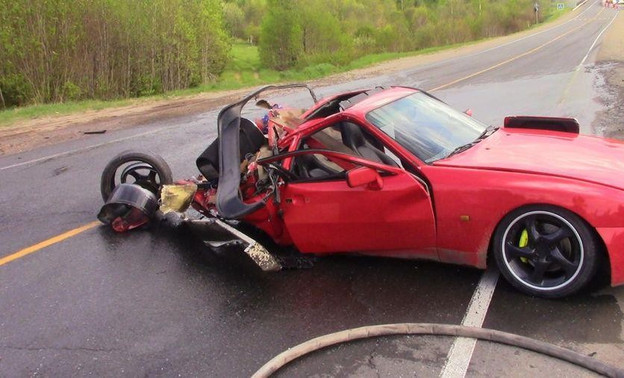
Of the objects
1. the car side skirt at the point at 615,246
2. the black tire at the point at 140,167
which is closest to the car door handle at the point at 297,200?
the car side skirt at the point at 615,246

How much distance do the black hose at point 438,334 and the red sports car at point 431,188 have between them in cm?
59

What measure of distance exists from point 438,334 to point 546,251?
2.97 ft

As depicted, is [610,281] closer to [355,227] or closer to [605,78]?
[355,227]

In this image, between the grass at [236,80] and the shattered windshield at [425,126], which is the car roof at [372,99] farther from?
the grass at [236,80]

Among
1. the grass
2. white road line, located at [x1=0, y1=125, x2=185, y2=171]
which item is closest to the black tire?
white road line, located at [x1=0, y1=125, x2=185, y2=171]

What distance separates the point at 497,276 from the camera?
4102 millimetres

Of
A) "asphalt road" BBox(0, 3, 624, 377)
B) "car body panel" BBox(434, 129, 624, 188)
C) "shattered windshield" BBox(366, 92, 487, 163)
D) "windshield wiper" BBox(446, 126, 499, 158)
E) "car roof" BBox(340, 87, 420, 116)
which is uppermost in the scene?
"car roof" BBox(340, 87, 420, 116)

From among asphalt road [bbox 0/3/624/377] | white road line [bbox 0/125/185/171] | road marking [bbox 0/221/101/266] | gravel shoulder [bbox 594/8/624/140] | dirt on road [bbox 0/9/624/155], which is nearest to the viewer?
asphalt road [bbox 0/3/624/377]

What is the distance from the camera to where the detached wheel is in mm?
3461

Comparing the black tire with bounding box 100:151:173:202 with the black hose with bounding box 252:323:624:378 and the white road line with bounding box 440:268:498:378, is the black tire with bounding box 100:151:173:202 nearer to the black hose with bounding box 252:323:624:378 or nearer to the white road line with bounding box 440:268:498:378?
the black hose with bounding box 252:323:624:378

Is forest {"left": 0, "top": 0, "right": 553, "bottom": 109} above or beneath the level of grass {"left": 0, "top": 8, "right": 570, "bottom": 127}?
above

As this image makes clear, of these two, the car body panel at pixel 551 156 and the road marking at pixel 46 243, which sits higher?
the car body panel at pixel 551 156

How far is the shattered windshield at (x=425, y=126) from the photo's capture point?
4.31 m

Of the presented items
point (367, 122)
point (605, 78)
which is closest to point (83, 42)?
point (605, 78)
